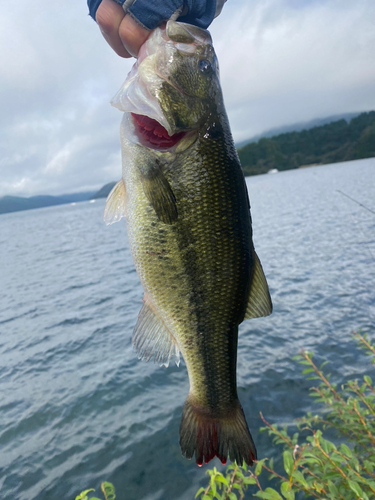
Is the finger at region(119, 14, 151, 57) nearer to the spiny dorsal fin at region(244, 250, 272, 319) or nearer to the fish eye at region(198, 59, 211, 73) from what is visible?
the fish eye at region(198, 59, 211, 73)

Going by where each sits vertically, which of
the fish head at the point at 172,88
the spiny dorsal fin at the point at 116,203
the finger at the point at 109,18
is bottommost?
the spiny dorsal fin at the point at 116,203

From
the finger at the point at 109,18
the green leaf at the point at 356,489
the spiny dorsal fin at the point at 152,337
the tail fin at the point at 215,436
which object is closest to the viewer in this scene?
the finger at the point at 109,18

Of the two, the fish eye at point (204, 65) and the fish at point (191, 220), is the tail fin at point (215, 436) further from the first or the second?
the fish eye at point (204, 65)

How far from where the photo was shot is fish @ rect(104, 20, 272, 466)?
2.12m

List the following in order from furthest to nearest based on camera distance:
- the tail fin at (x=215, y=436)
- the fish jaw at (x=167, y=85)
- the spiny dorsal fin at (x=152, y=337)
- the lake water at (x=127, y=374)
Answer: the lake water at (x=127, y=374) → the spiny dorsal fin at (x=152, y=337) → the tail fin at (x=215, y=436) → the fish jaw at (x=167, y=85)

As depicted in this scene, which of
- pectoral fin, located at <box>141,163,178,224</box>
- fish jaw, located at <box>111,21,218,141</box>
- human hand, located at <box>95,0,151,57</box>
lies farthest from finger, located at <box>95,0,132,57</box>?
pectoral fin, located at <box>141,163,178,224</box>

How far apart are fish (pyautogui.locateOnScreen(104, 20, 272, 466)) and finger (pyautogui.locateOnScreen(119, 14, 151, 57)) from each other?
0.06 metres

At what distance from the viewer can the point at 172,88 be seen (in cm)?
219

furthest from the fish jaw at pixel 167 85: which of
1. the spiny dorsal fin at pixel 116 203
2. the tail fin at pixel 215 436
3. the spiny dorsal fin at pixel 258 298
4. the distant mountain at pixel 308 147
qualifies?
the distant mountain at pixel 308 147

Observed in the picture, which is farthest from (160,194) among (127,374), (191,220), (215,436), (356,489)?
(127,374)

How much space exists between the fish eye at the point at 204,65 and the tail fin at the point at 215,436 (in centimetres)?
228

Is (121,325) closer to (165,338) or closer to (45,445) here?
(45,445)

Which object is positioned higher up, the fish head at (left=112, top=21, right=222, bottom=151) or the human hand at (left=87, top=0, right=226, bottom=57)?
the human hand at (left=87, top=0, right=226, bottom=57)

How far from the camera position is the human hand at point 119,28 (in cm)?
188
